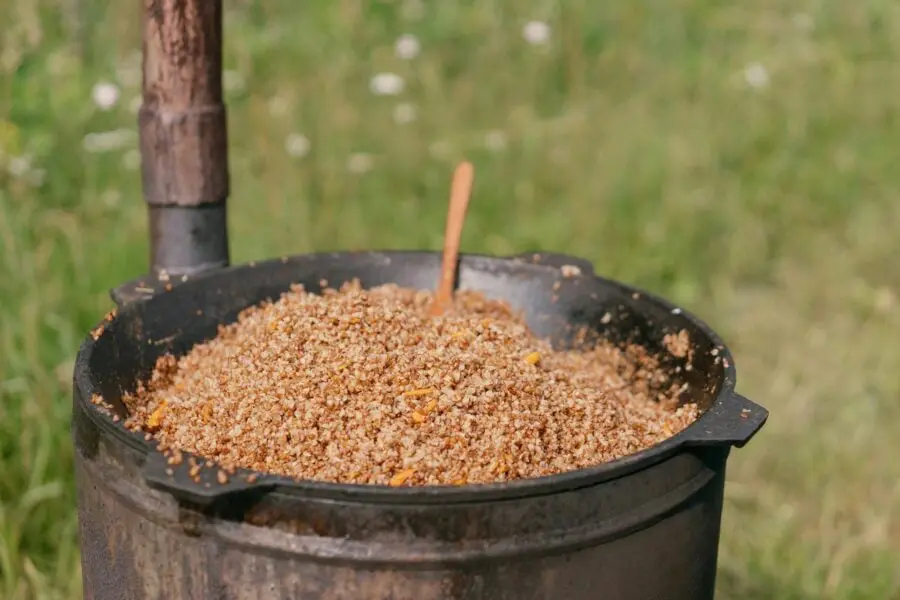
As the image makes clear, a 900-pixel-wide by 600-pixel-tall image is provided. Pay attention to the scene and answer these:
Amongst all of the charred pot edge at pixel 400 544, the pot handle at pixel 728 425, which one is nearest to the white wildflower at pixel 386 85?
the pot handle at pixel 728 425

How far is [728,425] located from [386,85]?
3.18 metres

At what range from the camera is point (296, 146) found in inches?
155

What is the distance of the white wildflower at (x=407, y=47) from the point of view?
178 inches

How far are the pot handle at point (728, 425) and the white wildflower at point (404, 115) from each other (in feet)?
9.92

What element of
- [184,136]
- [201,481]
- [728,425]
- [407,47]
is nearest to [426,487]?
[201,481]

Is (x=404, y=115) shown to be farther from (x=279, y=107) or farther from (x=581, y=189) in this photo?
(x=581, y=189)

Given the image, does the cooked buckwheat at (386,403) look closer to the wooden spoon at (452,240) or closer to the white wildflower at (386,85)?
the wooden spoon at (452,240)

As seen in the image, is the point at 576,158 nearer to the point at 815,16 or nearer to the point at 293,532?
the point at 815,16

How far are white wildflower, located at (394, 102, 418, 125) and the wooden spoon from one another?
2334 millimetres

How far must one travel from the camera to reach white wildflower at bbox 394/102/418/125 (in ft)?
14.0

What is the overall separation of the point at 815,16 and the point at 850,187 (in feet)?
4.55

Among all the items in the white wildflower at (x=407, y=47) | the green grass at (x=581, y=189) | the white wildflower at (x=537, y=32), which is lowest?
the green grass at (x=581, y=189)

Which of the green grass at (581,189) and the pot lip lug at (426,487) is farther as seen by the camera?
the green grass at (581,189)

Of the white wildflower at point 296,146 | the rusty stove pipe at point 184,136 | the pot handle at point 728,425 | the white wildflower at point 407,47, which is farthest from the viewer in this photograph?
the white wildflower at point 407,47
